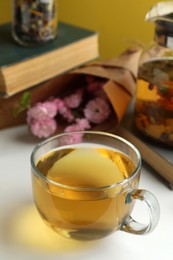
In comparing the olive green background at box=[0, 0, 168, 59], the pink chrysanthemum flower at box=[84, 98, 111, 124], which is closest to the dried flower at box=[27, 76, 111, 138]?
the pink chrysanthemum flower at box=[84, 98, 111, 124]

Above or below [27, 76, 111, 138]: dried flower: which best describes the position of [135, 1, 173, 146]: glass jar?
above

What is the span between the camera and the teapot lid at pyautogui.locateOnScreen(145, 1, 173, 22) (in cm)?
62

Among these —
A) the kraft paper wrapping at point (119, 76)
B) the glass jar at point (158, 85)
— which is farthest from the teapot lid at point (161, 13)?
the kraft paper wrapping at point (119, 76)

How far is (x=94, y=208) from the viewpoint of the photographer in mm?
458

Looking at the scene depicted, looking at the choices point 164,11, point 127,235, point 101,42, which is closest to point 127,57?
Result: point 164,11

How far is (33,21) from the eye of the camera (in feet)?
2.52

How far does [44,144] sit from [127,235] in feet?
0.46

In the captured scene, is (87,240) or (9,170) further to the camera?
(9,170)

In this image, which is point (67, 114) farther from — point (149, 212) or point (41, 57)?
point (149, 212)

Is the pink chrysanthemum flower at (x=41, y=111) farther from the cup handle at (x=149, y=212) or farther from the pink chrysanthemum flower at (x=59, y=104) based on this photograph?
the cup handle at (x=149, y=212)

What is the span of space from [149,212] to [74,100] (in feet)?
1.00

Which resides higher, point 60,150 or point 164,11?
point 164,11

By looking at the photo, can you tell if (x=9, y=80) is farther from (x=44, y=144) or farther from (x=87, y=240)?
(x=87, y=240)

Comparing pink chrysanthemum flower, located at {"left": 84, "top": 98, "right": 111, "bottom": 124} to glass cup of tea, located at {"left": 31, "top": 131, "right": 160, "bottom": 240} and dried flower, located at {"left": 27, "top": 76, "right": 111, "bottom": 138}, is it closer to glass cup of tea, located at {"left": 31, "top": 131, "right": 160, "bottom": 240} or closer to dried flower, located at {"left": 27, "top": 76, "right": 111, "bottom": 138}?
dried flower, located at {"left": 27, "top": 76, "right": 111, "bottom": 138}
